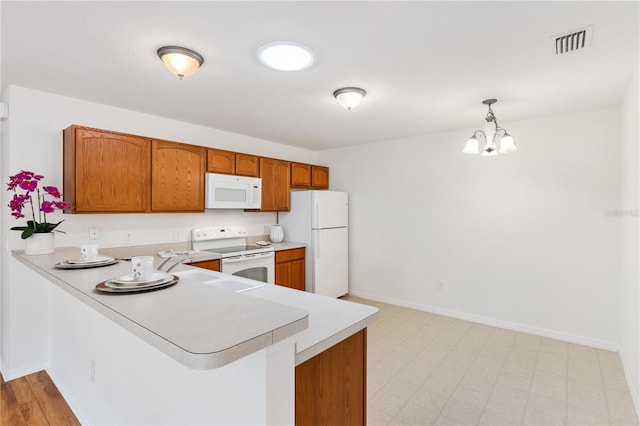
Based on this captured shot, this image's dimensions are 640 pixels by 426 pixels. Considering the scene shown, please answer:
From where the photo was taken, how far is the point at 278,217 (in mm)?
4852

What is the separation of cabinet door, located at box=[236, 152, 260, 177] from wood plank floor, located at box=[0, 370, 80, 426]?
2.61 meters

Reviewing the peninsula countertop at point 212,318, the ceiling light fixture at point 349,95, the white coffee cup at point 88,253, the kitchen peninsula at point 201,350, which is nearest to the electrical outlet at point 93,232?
the kitchen peninsula at point 201,350

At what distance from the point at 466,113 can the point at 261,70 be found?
2.19 meters

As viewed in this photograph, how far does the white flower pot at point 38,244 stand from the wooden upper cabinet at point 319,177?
130 inches

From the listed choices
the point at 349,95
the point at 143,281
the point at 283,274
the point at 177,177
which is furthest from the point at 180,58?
the point at 283,274

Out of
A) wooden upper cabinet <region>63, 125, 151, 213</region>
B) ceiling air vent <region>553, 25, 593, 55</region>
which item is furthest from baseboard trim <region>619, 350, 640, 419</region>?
wooden upper cabinet <region>63, 125, 151, 213</region>

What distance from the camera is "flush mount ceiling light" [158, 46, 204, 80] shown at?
1.95 m

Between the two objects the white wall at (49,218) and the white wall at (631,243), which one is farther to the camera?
the white wall at (49,218)

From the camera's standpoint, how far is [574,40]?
6.11ft

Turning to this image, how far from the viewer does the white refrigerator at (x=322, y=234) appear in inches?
174

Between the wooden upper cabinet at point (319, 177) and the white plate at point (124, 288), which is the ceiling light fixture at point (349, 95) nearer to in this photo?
the white plate at point (124, 288)

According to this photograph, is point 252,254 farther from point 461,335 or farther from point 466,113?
point 466,113

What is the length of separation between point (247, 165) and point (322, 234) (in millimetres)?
1405

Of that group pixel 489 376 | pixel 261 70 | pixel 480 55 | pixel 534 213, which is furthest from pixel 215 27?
pixel 534 213
